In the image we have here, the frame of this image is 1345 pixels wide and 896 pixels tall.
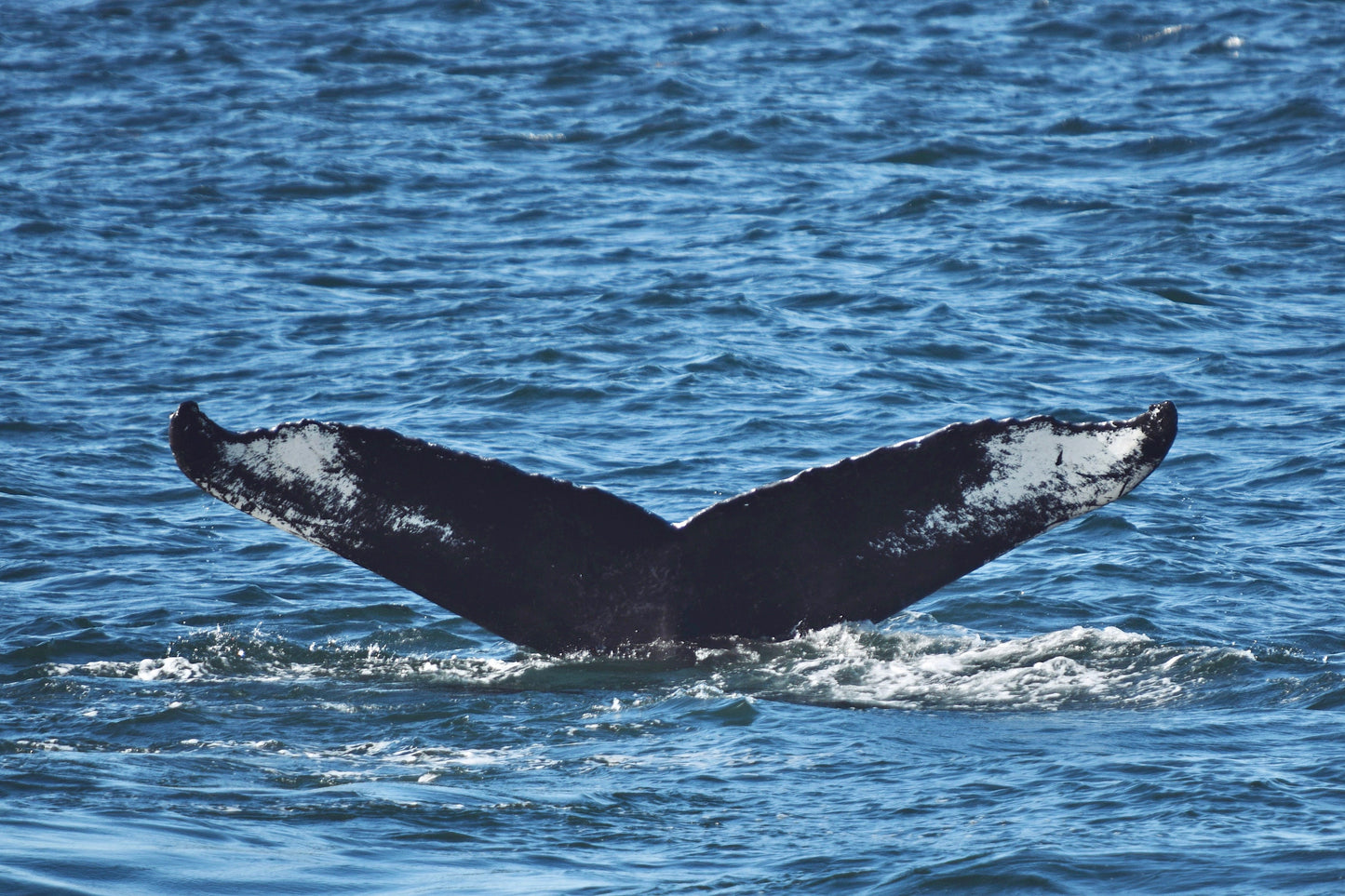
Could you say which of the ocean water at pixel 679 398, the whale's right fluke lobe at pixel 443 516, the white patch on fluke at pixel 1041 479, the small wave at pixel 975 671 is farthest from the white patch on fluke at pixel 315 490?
the white patch on fluke at pixel 1041 479

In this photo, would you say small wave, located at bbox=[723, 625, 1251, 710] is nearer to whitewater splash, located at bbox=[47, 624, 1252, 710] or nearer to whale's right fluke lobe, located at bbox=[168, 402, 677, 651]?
whitewater splash, located at bbox=[47, 624, 1252, 710]

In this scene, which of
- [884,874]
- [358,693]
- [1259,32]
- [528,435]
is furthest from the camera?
Result: [1259,32]

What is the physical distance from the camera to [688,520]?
622cm

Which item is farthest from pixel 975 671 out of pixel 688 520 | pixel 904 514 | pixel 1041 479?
pixel 688 520

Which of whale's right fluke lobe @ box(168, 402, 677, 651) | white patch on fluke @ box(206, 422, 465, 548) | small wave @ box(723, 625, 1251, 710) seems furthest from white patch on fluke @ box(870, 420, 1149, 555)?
white patch on fluke @ box(206, 422, 465, 548)

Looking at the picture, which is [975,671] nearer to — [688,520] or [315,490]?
[688,520]

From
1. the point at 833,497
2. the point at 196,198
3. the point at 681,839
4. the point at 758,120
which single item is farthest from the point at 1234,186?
the point at 681,839

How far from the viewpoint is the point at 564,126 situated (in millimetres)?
22203

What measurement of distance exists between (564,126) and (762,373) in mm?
9988

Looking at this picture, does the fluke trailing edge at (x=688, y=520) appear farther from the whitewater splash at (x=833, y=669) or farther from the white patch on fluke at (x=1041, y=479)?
the whitewater splash at (x=833, y=669)

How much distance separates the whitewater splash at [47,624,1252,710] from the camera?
6.79 metres

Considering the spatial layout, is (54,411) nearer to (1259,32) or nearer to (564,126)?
(564,126)

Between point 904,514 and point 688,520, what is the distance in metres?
0.78

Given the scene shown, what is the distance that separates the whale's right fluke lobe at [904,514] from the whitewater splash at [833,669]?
318 millimetres
